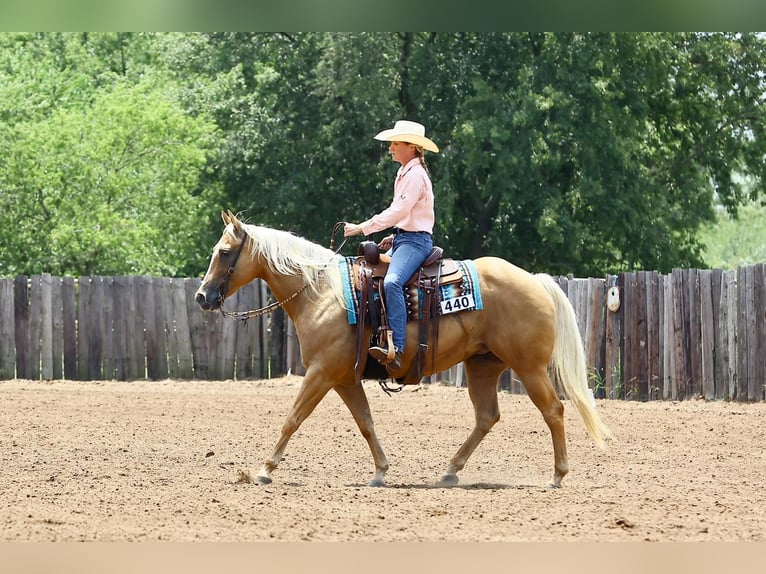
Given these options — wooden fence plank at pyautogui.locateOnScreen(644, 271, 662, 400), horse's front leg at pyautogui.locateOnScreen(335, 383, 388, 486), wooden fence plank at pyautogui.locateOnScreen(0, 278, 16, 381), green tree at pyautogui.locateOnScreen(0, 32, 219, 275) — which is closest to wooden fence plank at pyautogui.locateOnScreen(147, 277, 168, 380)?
wooden fence plank at pyautogui.locateOnScreen(0, 278, 16, 381)

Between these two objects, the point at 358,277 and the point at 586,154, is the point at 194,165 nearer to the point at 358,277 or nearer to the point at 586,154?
the point at 586,154

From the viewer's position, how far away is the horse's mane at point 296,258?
8000mm

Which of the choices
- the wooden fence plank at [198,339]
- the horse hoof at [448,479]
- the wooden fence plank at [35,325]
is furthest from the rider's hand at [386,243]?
the wooden fence plank at [35,325]

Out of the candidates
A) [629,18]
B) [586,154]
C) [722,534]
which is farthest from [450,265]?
[586,154]

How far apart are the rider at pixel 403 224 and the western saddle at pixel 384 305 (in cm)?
9

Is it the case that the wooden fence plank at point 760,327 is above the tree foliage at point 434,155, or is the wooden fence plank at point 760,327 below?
below

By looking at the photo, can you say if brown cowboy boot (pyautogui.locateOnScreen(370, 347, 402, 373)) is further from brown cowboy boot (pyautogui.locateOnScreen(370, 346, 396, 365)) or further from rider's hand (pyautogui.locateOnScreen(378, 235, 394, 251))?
rider's hand (pyautogui.locateOnScreen(378, 235, 394, 251))

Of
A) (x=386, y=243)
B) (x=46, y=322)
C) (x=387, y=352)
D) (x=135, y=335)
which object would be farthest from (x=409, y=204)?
(x=46, y=322)

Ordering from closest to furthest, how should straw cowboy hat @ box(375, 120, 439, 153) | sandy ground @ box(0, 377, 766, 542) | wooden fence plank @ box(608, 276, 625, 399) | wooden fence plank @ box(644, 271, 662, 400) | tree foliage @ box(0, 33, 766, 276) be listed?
1. sandy ground @ box(0, 377, 766, 542)
2. straw cowboy hat @ box(375, 120, 439, 153)
3. wooden fence plank @ box(644, 271, 662, 400)
4. wooden fence plank @ box(608, 276, 625, 399)
5. tree foliage @ box(0, 33, 766, 276)

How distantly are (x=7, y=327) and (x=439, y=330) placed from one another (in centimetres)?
1200

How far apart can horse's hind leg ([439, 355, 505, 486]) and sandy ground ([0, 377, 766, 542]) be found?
0.58 feet

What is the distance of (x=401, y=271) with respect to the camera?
25.2ft

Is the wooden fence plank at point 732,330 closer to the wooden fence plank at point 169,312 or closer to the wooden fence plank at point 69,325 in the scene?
the wooden fence plank at point 169,312

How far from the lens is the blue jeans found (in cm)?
765
